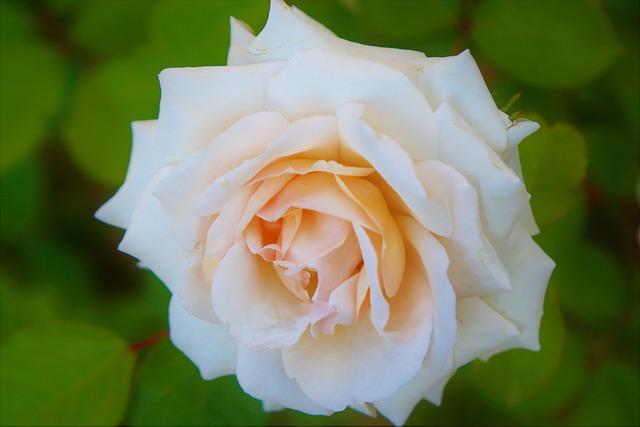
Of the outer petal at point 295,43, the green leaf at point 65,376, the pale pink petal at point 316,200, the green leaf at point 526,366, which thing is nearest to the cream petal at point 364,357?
the pale pink petal at point 316,200

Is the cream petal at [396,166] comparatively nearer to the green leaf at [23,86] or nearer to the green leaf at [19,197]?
the green leaf at [23,86]

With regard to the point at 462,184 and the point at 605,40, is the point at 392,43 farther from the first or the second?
the point at 462,184

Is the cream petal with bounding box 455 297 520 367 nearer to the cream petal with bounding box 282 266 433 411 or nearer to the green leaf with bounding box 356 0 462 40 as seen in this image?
the cream petal with bounding box 282 266 433 411

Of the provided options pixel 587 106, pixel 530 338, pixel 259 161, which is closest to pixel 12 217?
pixel 259 161

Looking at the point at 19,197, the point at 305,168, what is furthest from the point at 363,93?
the point at 19,197

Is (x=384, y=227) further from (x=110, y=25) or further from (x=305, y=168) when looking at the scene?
(x=110, y=25)

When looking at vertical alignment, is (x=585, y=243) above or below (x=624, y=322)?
above
